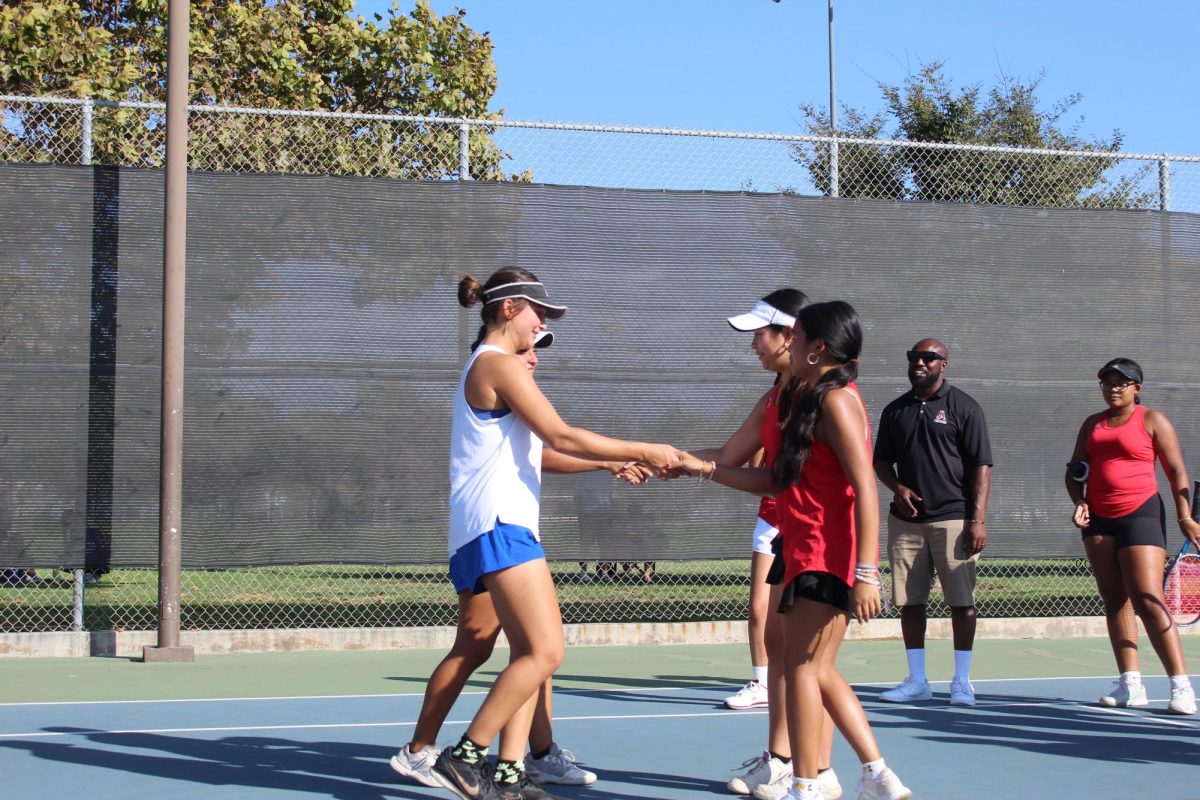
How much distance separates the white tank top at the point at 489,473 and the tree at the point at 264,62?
6213mm

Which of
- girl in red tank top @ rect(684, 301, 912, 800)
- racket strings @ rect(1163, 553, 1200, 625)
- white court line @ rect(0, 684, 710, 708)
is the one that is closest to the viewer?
girl in red tank top @ rect(684, 301, 912, 800)

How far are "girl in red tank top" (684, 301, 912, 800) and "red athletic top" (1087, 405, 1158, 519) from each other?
3079 mm

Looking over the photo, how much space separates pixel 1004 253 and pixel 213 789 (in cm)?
661

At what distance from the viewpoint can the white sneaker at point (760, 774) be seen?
16.6 ft

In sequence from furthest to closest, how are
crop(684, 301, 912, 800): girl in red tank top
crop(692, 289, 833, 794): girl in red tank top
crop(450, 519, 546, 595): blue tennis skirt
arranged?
crop(692, 289, 833, 794): girl in red tank top < crop(450, 519, 546, 595): blue tennis skirt < crop(684, 301, 912, 800): girl in red tank top

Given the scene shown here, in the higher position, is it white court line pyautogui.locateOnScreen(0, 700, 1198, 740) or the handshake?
the handshake

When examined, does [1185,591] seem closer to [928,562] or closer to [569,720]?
[928,562]

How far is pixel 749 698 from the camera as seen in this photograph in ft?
22.7

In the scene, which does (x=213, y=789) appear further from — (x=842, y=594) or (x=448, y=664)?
(x=842, y=594)

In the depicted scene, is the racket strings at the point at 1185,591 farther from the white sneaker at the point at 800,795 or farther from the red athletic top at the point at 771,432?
the white sneaker at the point at 800,795

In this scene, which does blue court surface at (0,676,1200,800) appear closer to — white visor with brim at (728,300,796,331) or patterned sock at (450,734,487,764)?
patterned sock at (450,734,487,764)

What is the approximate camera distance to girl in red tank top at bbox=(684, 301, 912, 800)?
14.4ft

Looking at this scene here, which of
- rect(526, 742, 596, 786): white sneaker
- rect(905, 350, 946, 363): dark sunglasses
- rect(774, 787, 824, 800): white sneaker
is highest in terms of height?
rect(905, 350, 946, 363): dark sunglasses

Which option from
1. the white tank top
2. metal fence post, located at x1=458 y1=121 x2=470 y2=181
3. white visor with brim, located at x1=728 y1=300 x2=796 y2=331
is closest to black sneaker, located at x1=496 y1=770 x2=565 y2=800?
the white tank top
